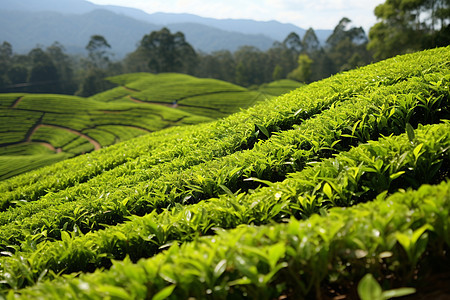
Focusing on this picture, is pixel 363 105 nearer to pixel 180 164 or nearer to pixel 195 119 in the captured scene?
pixel 180 164

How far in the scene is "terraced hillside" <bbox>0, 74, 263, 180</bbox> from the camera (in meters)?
22.2

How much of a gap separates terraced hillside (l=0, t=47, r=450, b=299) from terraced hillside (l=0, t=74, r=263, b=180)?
52.6ft

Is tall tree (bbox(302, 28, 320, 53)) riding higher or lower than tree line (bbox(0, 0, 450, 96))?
higher

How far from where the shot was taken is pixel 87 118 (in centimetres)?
2739

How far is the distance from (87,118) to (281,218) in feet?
94.9

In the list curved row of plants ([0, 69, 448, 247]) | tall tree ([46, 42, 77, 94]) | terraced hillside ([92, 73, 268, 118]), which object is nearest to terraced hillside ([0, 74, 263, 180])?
terraced hillside ([92, 73, 268, 118])

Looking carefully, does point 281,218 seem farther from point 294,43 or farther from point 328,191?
point 294,43

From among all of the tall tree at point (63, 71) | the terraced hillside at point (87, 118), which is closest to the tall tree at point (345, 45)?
the terraced hillside at point (87, 118)

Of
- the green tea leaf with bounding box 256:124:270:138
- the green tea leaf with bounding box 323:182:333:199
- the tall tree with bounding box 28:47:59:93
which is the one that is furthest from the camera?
the tall tree with bounding box 28:47:59:93

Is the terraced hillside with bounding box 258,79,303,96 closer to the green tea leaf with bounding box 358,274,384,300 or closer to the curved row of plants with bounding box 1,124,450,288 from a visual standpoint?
the curved row of plants with bounding box 1,124,450,288

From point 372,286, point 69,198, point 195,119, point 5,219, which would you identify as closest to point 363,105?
point 372,286

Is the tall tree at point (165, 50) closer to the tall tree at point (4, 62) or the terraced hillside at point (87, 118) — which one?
the terraced hillside at point (87, 118)

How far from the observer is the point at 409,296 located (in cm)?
155

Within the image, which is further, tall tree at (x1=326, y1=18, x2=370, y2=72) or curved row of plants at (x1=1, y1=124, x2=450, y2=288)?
tall tree at (x1=326, y1=18, x2=370, y2=72)
